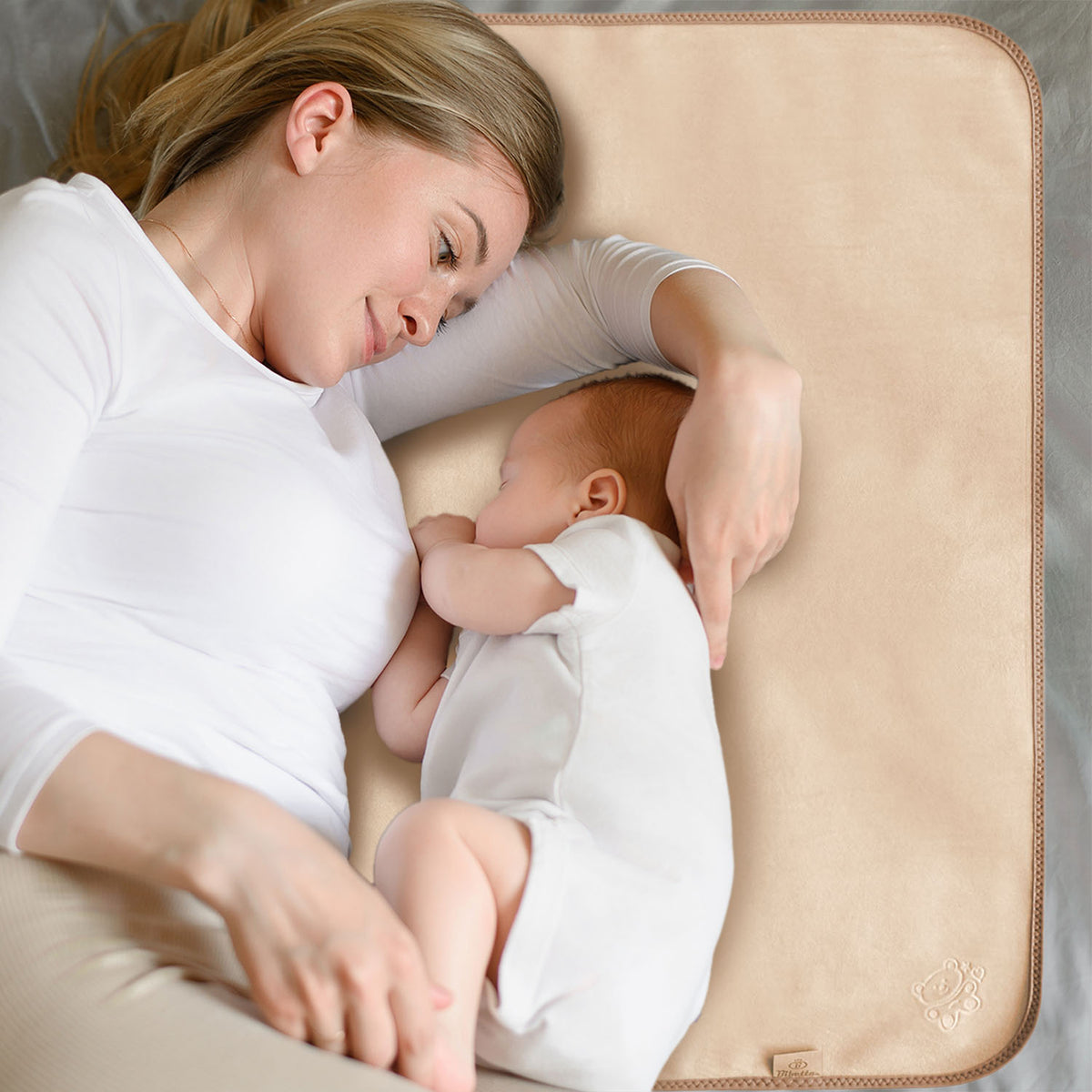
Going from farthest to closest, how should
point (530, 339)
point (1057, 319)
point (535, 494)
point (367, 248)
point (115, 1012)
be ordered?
point (1057, 319)
point (530, 339)
point (535, 494)
point (367, 248)
point (115, 1012)

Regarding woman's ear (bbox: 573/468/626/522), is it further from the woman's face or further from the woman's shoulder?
the woman's shoulder

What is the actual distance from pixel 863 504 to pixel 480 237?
1.82ft

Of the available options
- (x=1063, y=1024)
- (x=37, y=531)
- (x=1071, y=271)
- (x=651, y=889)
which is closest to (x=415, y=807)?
(x=651, y=889)

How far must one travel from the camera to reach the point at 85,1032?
67 centimetres

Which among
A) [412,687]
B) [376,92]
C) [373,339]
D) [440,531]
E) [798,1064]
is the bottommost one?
[798,1064]

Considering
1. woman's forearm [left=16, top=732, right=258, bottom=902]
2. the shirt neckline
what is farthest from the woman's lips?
woman's forearm [left=16, top=732, right=258, bottom=902]

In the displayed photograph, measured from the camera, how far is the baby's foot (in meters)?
0.73

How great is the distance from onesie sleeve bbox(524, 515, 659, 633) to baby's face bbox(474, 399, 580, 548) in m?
0.09

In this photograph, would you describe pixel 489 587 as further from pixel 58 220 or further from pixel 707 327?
pixel 58 220

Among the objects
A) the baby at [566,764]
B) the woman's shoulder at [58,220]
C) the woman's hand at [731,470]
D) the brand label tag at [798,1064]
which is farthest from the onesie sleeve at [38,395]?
the brand label tag at [798,1064]

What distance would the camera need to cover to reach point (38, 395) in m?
0.82

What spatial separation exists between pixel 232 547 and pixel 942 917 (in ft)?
2.88

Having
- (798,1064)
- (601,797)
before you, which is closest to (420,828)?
(601,797)

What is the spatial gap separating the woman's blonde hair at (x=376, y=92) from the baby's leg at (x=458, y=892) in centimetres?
66
